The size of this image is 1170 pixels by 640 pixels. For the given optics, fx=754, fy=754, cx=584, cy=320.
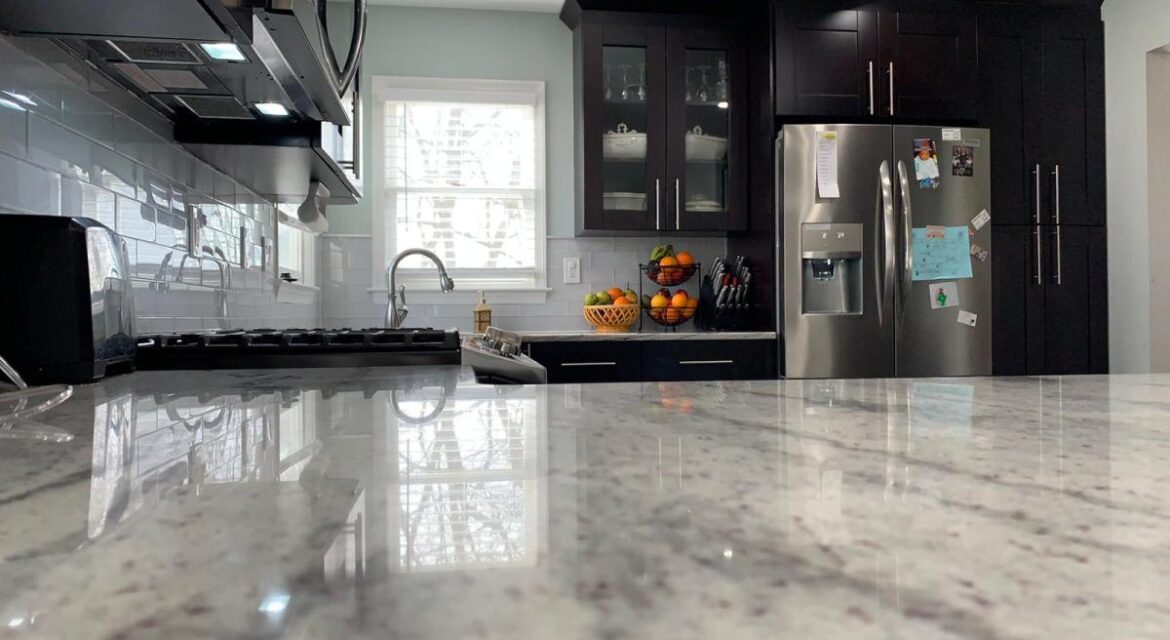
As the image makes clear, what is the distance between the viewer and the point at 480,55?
344 centimetres

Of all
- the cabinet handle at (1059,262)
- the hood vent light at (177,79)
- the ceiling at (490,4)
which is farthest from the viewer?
the ceiling at (490,4)

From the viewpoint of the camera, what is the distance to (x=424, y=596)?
22 centimetres

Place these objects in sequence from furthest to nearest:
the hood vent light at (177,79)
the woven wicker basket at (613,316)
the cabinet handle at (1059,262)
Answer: the woven wicker basket at (613,316), the cabinet handle at (1059,262), the hood vent light at (177,79)

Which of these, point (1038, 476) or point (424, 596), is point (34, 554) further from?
point (1038, 476)

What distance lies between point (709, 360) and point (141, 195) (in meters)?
1.97

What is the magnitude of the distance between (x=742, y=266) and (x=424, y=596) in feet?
10.2

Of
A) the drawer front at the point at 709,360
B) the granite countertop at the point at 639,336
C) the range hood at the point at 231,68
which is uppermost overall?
the range hood at the point at 231,68

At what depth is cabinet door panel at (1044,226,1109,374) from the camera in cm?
307

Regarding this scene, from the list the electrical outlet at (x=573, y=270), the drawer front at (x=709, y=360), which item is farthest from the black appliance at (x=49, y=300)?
the electrical outlet at (x=573, y=270)

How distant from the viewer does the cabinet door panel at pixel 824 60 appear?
296 centimetres

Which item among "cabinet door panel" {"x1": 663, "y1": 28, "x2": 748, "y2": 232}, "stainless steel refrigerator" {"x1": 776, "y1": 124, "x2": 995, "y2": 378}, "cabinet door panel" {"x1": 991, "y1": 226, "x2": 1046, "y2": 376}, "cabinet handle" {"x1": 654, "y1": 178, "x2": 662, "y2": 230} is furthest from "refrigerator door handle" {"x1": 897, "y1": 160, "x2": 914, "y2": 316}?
"cabinet handle" {"x1": 654, "y1": 178, "x2": 662, "y2": 230}

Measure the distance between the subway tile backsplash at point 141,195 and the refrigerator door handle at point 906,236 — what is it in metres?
2.29

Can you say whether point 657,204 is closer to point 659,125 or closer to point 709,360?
point 659,125

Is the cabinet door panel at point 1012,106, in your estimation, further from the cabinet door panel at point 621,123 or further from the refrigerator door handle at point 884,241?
the cabinet door panel at point 621,123
